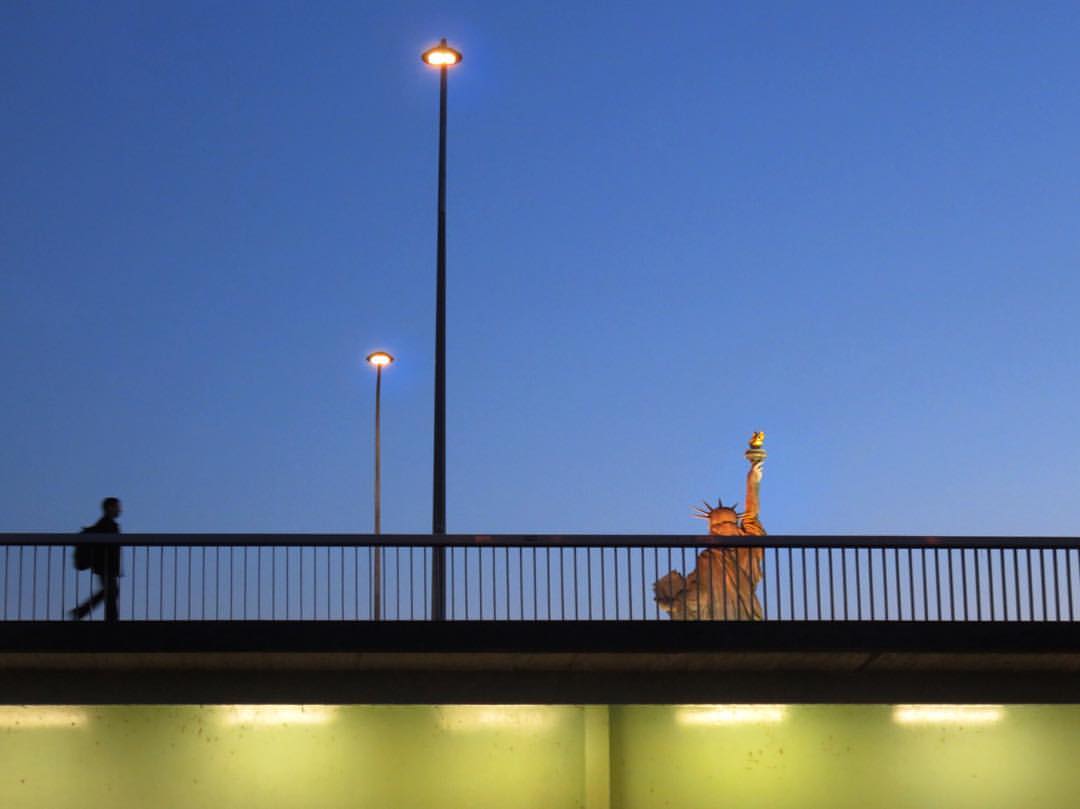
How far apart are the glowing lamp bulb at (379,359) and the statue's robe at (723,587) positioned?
476 inches

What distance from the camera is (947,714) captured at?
88.7ft

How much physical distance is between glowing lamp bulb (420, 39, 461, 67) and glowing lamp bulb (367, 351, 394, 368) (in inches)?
653

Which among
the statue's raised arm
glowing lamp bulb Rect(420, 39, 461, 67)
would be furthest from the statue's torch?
glowing lamp bulb Rect(420, 39, 461, 67)

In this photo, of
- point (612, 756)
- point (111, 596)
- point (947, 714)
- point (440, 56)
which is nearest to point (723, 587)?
point (612, 756)

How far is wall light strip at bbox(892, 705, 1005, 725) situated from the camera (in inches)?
1062

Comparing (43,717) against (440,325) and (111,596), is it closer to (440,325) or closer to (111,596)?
(111,596)

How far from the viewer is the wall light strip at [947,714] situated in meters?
27.0

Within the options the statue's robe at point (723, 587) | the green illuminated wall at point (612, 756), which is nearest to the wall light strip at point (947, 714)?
the green illuminated wall at point (612, 756)

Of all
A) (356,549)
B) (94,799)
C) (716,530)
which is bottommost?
(94,799)

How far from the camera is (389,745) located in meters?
26.8

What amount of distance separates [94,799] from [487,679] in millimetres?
5165

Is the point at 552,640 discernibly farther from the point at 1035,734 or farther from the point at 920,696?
the point at 1035,734

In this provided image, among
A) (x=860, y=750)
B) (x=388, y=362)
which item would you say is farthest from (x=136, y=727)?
(x=388, y=362)

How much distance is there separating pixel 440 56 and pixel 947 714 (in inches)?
537
